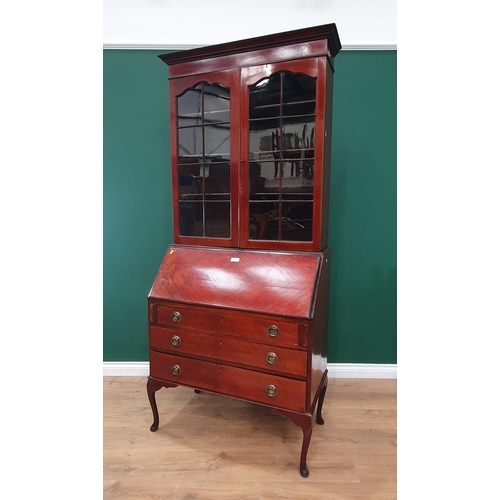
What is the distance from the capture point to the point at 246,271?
1.67 m

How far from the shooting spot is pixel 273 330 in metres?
1.51

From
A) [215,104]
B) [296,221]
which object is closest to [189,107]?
[215,104]

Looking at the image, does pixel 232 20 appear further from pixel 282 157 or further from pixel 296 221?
pixel 296 221

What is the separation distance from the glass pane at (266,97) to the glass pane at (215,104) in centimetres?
15

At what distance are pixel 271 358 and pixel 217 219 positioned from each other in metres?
0.83

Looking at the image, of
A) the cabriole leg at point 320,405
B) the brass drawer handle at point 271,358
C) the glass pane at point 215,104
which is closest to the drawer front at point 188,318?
the brass drawer handle at point 271,358

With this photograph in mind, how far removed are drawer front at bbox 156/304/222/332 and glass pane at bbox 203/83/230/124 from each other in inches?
41.9

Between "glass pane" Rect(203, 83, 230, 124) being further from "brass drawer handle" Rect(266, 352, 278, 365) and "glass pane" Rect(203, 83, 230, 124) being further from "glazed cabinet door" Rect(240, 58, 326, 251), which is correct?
"brass drawer handle" Rect(266, 352, 278, 365)

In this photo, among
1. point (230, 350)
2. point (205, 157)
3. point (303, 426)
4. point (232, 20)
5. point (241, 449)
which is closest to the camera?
point (303, 426)

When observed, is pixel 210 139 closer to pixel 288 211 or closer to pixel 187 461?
pixel 288 211

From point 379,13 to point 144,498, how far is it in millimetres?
3194

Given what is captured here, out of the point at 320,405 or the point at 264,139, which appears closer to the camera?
the point at 264,139

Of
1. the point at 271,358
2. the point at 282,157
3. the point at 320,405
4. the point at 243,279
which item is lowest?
the point at 320,405

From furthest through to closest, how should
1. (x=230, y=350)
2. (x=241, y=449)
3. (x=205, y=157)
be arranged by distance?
1. (x=205, y=157)
2. (x=241, y=449)
3. (x=230, y=350)
